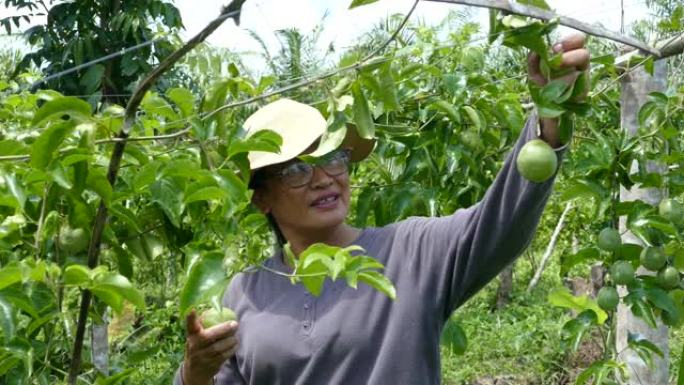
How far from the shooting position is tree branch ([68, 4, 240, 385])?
Result: 0.97m

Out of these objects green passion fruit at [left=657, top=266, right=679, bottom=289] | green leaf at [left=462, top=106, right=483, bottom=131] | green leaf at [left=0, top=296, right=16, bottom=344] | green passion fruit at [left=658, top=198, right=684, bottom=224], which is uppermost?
green leaf at [left=0, top=296, right=16, bottom=344]

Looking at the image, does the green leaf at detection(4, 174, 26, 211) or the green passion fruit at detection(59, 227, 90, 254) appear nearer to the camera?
the green leaf at detection(4, 174, 26, 211)

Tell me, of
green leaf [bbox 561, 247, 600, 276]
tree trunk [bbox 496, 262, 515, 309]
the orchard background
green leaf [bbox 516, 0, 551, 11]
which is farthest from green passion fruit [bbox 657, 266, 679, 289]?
tree trunk [bbox 496, 262, 515, 309]

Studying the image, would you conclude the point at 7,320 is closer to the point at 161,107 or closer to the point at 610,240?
the point at 161,107

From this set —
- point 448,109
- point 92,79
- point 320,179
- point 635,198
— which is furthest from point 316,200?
point 92,79

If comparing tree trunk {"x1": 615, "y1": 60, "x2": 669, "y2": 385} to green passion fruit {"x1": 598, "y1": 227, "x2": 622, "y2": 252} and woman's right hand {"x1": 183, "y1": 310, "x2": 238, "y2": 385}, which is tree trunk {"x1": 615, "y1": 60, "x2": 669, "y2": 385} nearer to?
green passion fruit {"x1": 598, "y1": 227, "x2": 622, "y2": 252}

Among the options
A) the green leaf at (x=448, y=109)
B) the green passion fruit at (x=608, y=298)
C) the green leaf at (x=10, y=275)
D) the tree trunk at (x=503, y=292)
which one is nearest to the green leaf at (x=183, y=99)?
the green leaf at (x=10, y=275)

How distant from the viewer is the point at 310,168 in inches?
59.9

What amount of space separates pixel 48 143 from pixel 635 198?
4.97 ft

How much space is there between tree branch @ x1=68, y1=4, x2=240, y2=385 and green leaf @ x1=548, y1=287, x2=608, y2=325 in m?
0.90

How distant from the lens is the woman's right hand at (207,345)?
4.23ft

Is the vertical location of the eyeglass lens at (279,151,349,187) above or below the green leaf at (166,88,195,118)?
below

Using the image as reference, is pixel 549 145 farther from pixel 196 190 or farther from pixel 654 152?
pixel 654 152

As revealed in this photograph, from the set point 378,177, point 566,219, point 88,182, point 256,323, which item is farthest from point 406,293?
point 566,219
